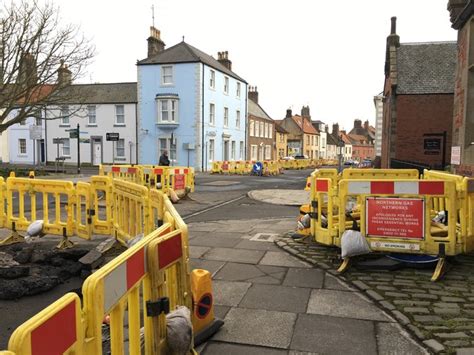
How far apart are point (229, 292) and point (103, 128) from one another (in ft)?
130

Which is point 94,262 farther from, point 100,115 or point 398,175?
point 100,115

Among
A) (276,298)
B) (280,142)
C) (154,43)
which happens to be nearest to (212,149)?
(154,43)

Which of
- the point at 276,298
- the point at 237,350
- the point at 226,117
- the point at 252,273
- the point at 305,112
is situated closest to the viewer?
the point at 237,350

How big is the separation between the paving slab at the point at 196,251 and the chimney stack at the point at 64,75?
65.1ft

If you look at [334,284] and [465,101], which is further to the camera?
[465,101]

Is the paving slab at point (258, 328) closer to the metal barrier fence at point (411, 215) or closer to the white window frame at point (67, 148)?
the metal barrier fence at point (411, 215)

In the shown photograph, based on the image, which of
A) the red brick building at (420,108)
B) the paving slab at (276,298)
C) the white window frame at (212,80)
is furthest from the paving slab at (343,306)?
the white window frame at (212,80)

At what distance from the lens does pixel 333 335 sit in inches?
155

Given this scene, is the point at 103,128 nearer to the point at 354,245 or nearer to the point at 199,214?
the point at 199,214

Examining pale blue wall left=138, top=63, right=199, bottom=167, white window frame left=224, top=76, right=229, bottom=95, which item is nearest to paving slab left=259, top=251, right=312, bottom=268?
pale blue wall left=138, top=63, right=199, bottom=167

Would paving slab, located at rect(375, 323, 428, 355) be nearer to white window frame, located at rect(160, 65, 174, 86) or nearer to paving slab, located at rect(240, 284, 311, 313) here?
paving slab, located at rect(240, 284, 311, 313)

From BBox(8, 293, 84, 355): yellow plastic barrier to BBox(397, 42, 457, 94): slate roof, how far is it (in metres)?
26.8

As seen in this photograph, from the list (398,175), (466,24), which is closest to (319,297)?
(398,175)

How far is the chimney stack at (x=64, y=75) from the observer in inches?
943
